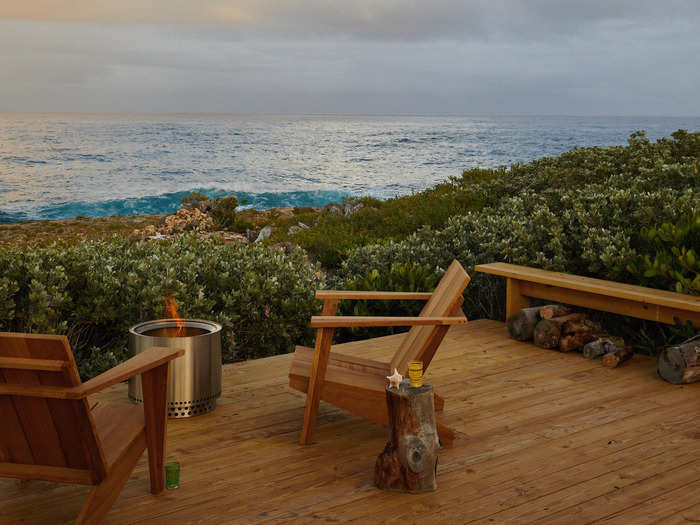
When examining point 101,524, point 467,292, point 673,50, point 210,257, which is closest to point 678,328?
point 467,292

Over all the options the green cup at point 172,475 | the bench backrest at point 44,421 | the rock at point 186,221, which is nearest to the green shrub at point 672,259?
the green cup at point 172,475

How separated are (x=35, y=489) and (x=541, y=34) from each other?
44.4 m

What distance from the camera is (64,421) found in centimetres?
211

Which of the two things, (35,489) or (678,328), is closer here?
(35,489)

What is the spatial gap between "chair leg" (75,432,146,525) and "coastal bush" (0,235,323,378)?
2.17 metres

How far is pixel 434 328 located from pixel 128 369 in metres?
1.57

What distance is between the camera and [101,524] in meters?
2.47

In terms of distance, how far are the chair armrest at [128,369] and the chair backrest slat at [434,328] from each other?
1275mm

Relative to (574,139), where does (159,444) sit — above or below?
below

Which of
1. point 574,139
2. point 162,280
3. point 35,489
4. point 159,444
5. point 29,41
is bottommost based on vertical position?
point 35,489

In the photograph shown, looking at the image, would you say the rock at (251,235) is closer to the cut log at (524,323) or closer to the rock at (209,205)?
the rock at (209,205)

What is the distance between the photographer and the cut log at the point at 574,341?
16.4ft

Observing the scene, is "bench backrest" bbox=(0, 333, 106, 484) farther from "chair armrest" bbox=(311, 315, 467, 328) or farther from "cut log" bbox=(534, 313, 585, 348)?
"cut log" bbox=(534, 313, 585, 348)

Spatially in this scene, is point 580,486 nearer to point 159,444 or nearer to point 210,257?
point 159,444
